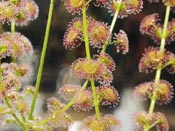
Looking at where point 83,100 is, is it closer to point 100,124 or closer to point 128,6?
point 100,124

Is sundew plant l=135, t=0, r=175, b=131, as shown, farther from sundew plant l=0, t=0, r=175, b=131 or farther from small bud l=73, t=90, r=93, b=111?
small bud l=73, t=90, r=93, b=111

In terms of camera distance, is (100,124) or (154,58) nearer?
(100,124)

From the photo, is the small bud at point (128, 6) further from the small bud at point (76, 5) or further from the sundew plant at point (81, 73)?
the small bud at point (76, 5)

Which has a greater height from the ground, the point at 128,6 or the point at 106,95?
the point at 128,6

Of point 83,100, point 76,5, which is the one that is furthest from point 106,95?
point 76,5

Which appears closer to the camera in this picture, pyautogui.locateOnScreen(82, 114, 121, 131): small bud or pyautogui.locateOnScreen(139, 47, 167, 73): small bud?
pyautogui.locateOnScreen(82, 114, 121, 131): small bud

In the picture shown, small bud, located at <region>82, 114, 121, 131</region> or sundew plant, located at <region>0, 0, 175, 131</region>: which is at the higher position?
sundew plant, located at <region>0, 0, 175, 131</region>

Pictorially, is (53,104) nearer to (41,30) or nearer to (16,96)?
(16,96)

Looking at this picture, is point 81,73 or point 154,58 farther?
point 154,58

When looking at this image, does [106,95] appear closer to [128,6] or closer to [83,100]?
[83,100]

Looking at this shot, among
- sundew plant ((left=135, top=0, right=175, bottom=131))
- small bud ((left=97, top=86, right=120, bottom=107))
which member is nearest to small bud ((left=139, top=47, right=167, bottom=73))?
sundew plant ((left=135, top=0, right=175, bottom=131))

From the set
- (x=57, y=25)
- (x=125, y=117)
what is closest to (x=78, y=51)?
(x=57, y=25)
